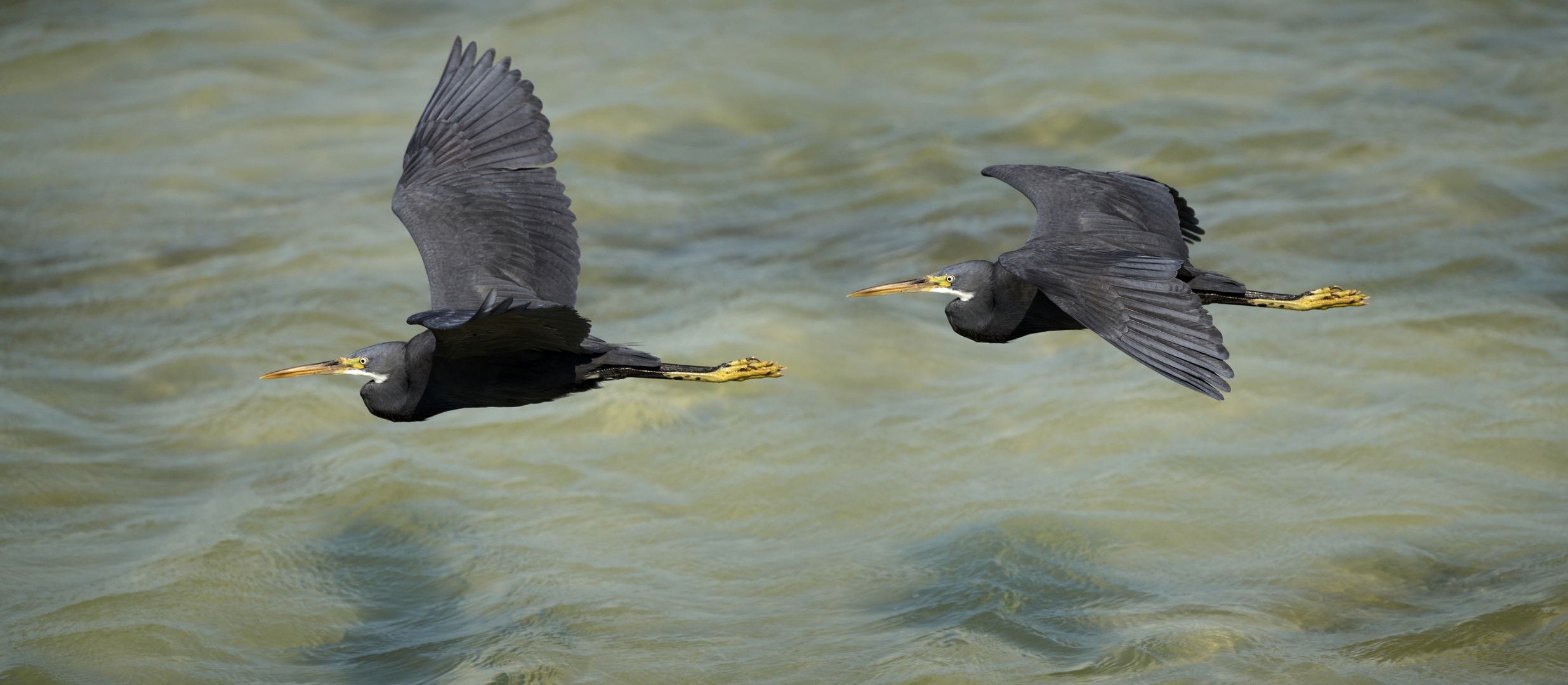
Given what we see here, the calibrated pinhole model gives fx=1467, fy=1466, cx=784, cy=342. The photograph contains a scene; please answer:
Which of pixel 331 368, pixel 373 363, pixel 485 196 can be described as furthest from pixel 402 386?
pixel 485 196

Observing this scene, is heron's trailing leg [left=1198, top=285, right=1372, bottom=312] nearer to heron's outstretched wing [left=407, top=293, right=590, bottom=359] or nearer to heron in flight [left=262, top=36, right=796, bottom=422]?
heron in flight [left=262, top=36, right=796, bottom=422]

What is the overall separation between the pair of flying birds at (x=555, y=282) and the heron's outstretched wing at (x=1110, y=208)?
1 cm

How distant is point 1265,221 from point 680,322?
728 cm

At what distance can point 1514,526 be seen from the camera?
1334 centimetres

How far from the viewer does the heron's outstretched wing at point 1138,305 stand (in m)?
6.97

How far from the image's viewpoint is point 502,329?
7352 mm

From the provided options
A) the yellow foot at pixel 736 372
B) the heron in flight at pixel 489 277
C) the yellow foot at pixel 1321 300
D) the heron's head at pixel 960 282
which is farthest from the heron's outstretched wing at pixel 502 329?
the yellow foot at pixel 1321 300

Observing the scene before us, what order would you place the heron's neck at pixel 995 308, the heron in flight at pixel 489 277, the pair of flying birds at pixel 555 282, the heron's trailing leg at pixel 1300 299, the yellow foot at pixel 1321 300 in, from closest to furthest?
the pair of flying birds at pixel 555 282 < the heron in flight at pixel 489 277 < the heron's neck at pixel 995 308 < the heron's trailing leg at pixel 1300 299 < the yellow foot at pixel 1321 300

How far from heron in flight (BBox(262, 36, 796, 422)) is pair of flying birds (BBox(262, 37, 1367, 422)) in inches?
0.4

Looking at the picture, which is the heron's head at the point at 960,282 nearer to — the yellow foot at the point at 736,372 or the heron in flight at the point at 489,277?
the yellow foot at the point at 736,372

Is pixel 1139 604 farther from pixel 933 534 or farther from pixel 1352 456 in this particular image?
pixel 1352 456

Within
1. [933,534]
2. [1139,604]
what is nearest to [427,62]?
[933,534]

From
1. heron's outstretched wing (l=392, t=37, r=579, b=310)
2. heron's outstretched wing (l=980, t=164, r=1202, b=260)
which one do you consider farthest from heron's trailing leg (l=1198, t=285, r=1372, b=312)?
heron's outstretched wing (l=392, t=37, r=579, b=310)

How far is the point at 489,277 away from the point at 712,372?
4.71ft
